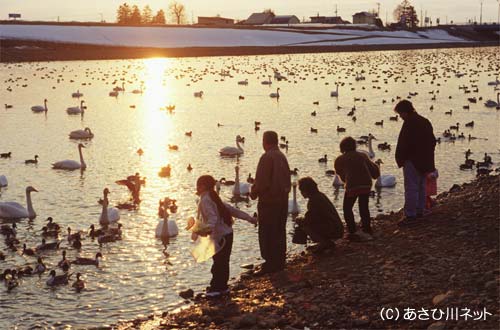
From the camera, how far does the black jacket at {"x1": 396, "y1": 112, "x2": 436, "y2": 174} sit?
35.1 feet

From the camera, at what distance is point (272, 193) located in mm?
9984

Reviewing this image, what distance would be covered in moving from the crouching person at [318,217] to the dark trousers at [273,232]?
1.48 ft

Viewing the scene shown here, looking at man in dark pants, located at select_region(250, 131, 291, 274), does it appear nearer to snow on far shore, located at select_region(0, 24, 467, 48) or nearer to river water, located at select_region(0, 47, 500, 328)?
river water, located at select_region(0, 47, 500, 328)

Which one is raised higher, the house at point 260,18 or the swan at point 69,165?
the house at point 260,18

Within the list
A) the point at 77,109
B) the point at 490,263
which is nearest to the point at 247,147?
the point at 77,109

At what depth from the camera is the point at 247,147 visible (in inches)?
947

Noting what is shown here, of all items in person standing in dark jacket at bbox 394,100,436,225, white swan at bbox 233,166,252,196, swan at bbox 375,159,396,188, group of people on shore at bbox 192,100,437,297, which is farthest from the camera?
swan at bbox 375,159,396,188

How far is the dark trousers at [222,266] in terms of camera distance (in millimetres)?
9781

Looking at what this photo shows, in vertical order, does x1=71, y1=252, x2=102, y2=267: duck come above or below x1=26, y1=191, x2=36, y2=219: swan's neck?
below

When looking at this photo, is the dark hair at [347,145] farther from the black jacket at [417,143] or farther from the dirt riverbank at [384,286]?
the dirt riverbank at [384,286]

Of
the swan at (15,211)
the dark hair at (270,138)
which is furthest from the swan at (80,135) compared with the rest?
the dark hair at (270,138)

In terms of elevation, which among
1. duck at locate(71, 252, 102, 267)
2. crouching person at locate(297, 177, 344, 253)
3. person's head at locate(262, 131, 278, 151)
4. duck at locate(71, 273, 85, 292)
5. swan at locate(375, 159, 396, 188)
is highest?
person's head at locate(262, 131, 278, 151)

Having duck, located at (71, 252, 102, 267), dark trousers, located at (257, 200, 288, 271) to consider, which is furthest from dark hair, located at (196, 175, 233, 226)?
duck, located at (71, 252, 102, 267)

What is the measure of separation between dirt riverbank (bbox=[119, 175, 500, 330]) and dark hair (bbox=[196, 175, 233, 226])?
3.68 ft
